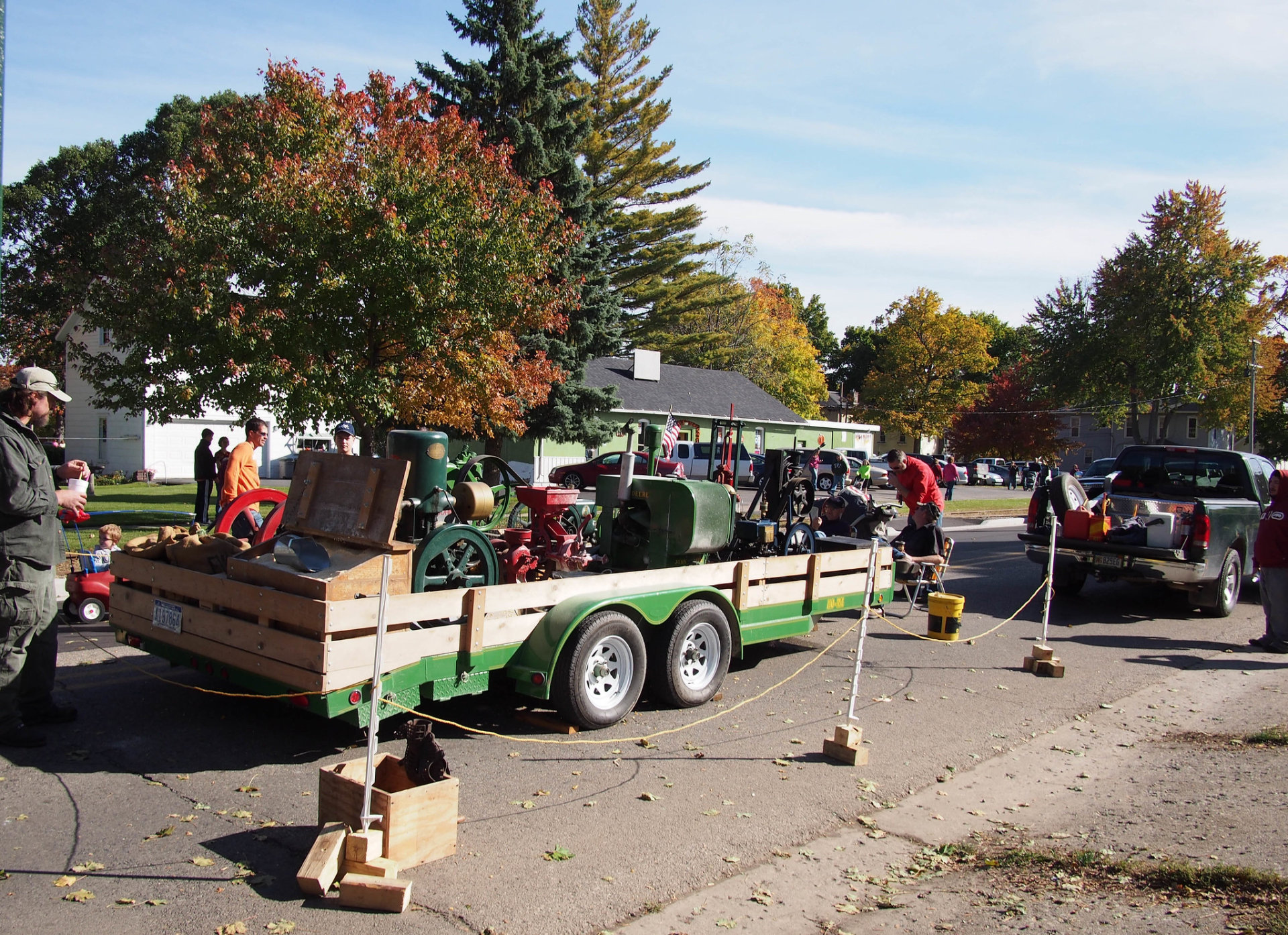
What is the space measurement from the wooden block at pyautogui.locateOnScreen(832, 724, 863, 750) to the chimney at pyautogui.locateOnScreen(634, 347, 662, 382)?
1418 inches

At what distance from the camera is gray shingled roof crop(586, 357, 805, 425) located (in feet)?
131

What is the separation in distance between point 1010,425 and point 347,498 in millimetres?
56705

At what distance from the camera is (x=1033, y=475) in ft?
170

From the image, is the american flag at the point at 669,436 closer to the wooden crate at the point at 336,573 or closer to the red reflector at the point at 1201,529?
the wooden crate at the point at 336,573

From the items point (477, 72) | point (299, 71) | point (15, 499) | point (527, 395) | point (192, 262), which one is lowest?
point (15, 499)

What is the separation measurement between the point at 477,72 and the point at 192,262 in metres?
13.2

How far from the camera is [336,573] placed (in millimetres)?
5004

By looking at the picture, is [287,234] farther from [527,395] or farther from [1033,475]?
[1033,475]

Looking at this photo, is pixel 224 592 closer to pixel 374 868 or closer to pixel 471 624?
pixel 471 624

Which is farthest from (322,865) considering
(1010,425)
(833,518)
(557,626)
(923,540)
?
(1010,425)

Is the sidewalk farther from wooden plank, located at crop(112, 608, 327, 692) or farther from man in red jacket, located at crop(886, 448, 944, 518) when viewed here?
man in red jacket, located at crop(886, 448, 944, 518)

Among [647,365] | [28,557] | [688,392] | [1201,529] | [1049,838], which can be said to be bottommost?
[1049,838]

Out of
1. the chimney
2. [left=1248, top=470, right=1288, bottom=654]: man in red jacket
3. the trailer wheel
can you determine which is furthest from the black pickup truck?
the chimney

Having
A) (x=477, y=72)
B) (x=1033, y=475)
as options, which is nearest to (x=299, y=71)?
(x=477, y=72)
